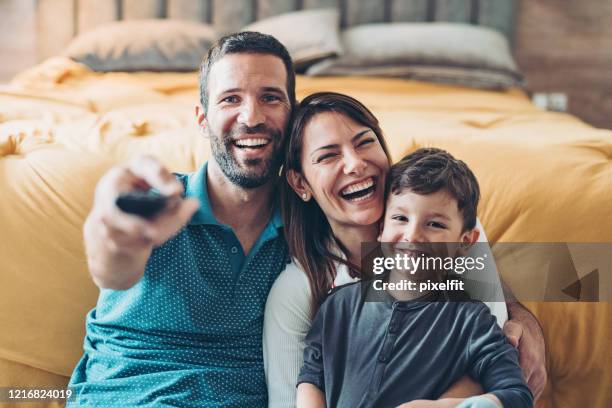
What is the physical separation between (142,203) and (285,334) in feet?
1.40

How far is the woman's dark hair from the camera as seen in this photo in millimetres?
1229

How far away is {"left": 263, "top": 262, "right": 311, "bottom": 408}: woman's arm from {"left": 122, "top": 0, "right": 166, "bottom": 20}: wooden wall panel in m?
2.41

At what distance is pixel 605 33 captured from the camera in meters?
3.39

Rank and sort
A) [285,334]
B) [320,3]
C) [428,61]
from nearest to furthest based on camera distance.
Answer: [285,334] → [428,61] → [320,3]

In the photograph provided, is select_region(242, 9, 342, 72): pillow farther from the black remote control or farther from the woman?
the black remote control

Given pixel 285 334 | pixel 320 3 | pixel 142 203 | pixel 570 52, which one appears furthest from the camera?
pixel 570 52

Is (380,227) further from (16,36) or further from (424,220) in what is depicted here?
(16,36)

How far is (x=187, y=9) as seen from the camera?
3330 millimetres

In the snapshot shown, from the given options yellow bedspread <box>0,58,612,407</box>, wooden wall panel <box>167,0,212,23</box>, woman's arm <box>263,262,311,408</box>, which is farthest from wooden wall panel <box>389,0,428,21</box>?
woman's arm <box>263,262,311,408</box>

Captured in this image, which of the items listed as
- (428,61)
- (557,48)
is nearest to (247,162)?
(428,61)

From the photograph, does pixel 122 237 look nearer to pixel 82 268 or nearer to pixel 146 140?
pixel 82 268

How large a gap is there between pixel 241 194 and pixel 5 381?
561 mm

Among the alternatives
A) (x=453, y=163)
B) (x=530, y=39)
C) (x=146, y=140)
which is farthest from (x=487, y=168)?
(x=530, y=39)

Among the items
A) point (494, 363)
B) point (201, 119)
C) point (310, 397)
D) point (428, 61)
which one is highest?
point (201, 119)
